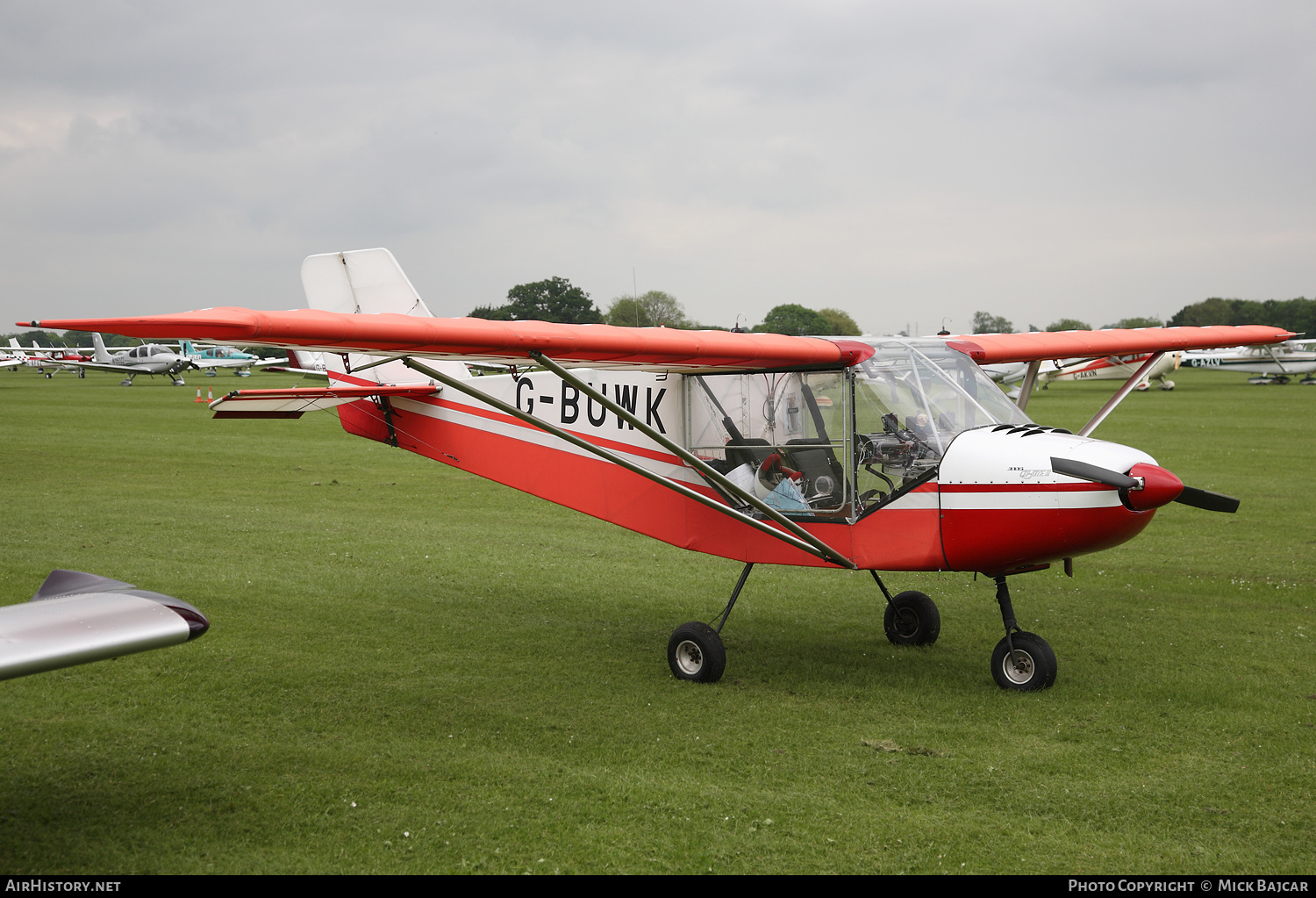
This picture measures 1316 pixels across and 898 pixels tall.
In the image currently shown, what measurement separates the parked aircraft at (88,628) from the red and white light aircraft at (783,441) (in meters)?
1.23

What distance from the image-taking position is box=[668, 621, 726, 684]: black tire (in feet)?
22.9

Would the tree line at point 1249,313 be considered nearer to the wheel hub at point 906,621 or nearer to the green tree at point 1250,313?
the green tree at point 1250,313

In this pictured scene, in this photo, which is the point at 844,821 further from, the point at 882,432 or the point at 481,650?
the point at 481,650

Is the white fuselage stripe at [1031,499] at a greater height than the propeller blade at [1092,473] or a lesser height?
lesser

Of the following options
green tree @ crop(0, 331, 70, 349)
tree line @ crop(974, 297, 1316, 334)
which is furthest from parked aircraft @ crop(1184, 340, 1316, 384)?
green tree @ crop(0, 331, 70, 349)

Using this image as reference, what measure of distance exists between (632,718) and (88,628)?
3.43 m

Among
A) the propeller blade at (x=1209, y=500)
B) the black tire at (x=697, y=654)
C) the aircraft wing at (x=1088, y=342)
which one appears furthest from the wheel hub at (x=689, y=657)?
the propeller blade at (x=1209, y=500)

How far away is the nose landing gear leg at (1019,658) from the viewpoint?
21.8 feet

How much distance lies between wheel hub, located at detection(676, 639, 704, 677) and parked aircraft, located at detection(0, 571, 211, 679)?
12.5 feet

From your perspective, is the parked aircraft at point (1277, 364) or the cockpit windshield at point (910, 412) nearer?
Result: the cockpit windshield at point (910, 412)

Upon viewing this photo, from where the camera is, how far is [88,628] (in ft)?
12.6

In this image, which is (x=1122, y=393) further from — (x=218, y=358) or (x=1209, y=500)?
(x=218, y=358)

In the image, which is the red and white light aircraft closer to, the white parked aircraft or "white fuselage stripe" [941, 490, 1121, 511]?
"white fuselage stripe" [941, 490, 1121, 511]

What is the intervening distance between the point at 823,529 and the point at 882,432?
0.82 metres
